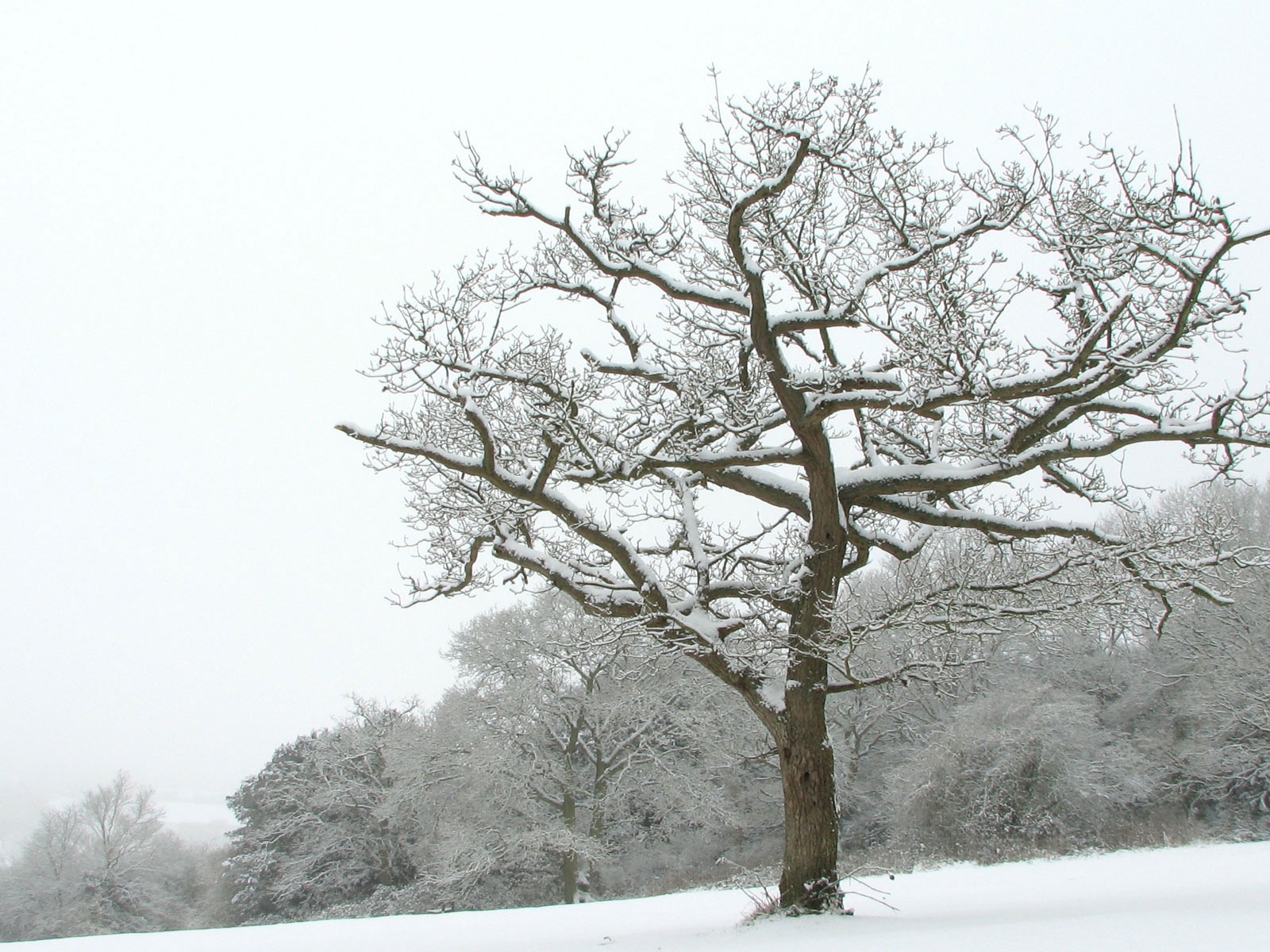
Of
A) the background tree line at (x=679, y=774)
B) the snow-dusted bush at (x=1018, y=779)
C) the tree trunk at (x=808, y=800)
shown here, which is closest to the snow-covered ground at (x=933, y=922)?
the tree trunk at (x=808, y=800)

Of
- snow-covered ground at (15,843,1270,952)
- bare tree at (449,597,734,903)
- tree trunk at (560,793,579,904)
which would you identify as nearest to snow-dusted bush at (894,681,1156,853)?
snow-covered ground at (15,843,1270,952)

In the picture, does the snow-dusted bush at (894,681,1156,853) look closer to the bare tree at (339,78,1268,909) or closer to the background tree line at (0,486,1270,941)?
the background tree line at (0,486,1270,941)

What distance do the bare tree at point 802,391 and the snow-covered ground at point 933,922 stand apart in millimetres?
1310

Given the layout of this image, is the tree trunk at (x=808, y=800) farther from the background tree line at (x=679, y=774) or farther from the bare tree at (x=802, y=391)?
the background tree line at (x=679, y=774)

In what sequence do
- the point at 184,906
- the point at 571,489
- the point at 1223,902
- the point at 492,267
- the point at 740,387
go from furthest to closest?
1. the point at 184,906
2. the point at 571,489
3. the point at 492,267
4. the point at 740,387
5. the point at 1223,902

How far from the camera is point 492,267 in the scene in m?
8.45

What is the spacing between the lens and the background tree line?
18.9 metres

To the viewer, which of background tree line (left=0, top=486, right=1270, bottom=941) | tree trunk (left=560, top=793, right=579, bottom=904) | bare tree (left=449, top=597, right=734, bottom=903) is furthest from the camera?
bare tree (left=449, top=597, right=734, bottom=903)

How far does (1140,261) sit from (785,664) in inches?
192

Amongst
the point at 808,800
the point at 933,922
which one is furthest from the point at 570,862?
the point at 933,922

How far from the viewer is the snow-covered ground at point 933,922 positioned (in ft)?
15.3

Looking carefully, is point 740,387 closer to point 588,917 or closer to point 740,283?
point 740,283

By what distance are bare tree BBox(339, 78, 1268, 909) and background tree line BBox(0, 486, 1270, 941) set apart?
6.39 metres

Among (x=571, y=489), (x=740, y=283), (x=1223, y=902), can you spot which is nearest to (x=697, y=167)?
(x=740, y=283)
